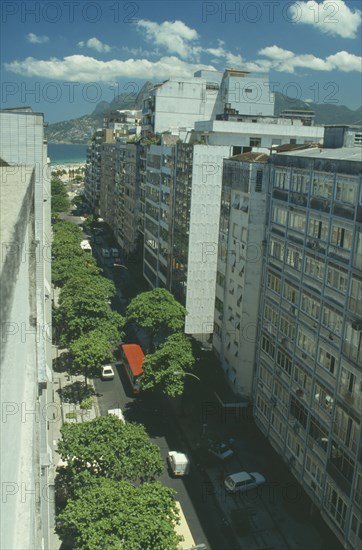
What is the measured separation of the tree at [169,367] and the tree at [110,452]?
10872 mm

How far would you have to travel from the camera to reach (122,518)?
23.6m

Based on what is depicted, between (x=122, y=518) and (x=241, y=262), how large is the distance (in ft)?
76.2

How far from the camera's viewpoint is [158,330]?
173ft

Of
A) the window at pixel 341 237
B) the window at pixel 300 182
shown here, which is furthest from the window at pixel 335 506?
the window at pixel 300 182

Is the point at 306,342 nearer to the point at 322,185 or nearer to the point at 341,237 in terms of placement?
the point at 341,237

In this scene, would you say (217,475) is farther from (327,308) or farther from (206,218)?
(206,218)

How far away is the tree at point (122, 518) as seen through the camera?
23062 mm

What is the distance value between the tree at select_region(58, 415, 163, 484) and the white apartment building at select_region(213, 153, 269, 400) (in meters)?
14.6

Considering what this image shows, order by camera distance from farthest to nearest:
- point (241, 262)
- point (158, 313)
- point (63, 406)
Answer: point (158, 313)
point (63, 406)
point (241, 262)

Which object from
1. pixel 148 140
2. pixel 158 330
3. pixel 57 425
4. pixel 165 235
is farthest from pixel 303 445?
pixel 148 140

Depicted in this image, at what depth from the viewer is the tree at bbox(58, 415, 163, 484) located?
2870cm

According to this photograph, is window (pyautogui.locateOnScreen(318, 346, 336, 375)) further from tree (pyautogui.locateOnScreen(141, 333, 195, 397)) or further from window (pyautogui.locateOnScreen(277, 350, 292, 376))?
tree (pyautogui.locateOnScreen(141, 333, 195, 397))

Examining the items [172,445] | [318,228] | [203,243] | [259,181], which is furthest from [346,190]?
[203,243]

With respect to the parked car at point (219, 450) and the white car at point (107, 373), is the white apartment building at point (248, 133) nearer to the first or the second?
the white car at point (107, 373)
